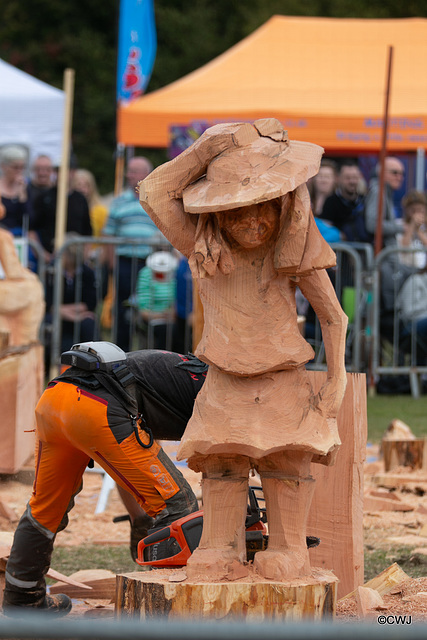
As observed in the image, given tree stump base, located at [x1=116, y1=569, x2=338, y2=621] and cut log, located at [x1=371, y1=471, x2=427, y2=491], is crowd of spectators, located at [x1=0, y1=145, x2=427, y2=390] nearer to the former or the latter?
cut log, located at [x1=371, y1=471, x2=427, y2=491]

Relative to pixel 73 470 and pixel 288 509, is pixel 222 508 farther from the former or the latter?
pixel 73 470

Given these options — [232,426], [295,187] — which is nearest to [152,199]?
[295,187]

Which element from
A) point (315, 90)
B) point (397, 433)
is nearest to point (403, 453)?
point (397, 433)

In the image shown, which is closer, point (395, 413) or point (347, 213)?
point (395, 413)

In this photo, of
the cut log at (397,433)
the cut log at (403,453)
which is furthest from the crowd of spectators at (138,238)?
the cut log at (403,453)

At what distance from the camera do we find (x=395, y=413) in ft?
27.8

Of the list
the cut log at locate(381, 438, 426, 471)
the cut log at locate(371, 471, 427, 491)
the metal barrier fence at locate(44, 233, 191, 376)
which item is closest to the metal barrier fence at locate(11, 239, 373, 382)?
the metal barrier fence at locate(44, 233, 191, 376)

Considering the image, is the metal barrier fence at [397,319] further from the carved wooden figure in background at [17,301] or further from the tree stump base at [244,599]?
the tree stump base at [244,599]

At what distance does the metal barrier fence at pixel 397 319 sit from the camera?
30.3 ft

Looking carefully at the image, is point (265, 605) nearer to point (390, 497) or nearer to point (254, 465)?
point (254, 465)

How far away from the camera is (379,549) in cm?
480

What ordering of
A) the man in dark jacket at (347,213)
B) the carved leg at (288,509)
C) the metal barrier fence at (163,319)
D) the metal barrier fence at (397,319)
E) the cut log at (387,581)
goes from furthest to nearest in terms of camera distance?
the man in dark jacket at (347,213), the metal barrier fence at (397,319), the metal barrier fence at (163,319), the cut log at (387,581), the carved leg at (288,509)

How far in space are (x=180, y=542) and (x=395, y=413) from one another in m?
5.54

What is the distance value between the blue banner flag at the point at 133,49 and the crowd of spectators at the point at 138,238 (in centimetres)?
168
